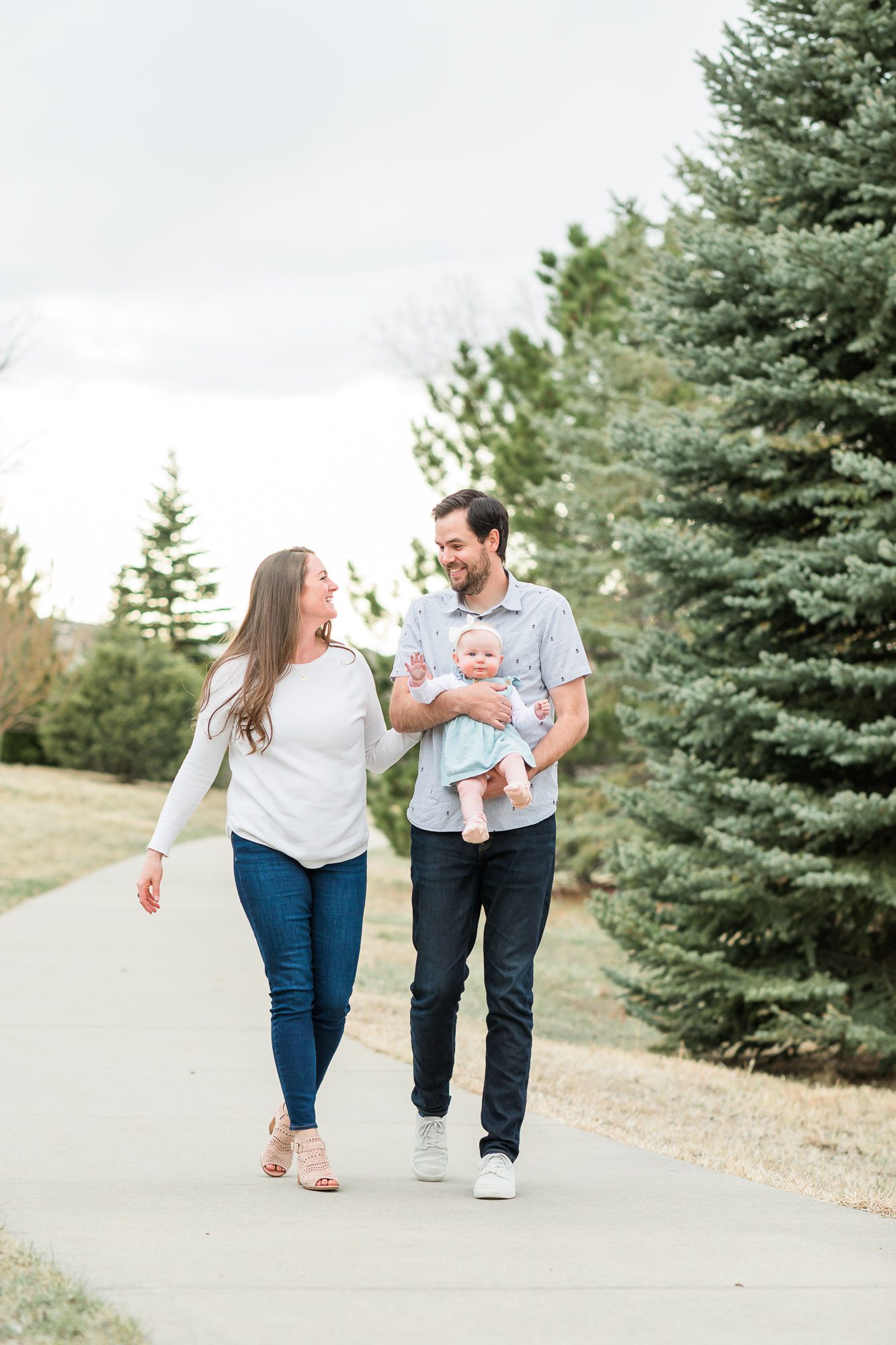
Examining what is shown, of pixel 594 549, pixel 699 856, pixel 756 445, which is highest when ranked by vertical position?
pixel 594 549

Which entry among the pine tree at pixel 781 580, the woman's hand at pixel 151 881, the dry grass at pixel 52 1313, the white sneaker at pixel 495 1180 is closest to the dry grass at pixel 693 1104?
the pine tree at pixel 781 580

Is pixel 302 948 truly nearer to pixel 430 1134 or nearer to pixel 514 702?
pixel 430 1134

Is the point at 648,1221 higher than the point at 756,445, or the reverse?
the point at 756,445

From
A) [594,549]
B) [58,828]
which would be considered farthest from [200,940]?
[58,828]

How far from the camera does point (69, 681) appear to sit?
155 feet

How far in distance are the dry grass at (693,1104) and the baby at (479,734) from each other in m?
1.82

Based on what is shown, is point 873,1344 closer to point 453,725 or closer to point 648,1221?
point 648,1221

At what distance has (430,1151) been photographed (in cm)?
477

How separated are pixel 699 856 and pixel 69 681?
132 ft

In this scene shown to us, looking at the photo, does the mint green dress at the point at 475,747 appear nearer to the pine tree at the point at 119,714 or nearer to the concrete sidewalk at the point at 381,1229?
the concrete sidewalk at the point at 381,1229

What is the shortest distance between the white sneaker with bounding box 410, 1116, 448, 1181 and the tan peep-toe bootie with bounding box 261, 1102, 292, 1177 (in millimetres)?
407

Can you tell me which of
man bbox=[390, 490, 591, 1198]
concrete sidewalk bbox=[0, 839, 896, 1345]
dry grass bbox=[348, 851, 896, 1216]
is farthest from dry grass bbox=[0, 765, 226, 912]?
man bbox=[390, 490, 591, 1198]

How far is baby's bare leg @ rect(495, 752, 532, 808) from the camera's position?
4.28 metres

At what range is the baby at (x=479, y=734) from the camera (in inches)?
171
